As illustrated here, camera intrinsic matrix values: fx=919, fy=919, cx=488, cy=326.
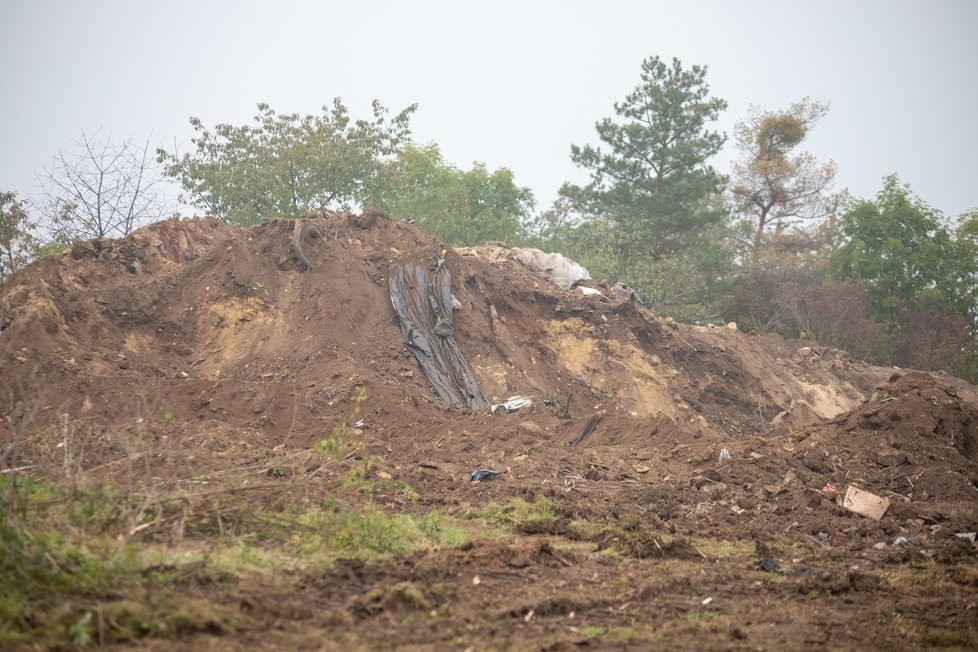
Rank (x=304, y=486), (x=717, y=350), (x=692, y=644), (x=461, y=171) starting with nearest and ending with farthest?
(x=692, y=644), (x=304, y=486), (x=717, y=350), (x=461, y=171)

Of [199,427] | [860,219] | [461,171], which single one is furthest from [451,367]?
[461,171]

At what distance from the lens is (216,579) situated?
505cm

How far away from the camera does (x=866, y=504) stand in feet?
30.6

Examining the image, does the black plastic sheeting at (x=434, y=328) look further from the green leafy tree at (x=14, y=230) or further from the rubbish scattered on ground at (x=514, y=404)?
the green leafy tree at (x=14, y=230)

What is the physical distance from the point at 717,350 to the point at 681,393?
2.13m

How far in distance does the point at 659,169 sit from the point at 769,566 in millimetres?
32695

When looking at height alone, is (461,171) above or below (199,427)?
above

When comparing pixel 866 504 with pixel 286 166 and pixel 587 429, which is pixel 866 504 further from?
pixel 286 166

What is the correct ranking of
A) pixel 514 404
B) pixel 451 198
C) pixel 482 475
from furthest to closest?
pixel 451 198, pixel 514 404, pixel 482 475

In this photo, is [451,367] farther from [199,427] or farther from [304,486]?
[304,486]

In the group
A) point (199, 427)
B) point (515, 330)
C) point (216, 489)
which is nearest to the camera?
point (216, 489)

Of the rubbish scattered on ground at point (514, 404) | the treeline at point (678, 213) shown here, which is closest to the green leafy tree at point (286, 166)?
the treeline at point (678, 213)

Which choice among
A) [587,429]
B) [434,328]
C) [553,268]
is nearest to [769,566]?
[587,429]

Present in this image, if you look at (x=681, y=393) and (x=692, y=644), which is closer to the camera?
(x=692, y=644)
